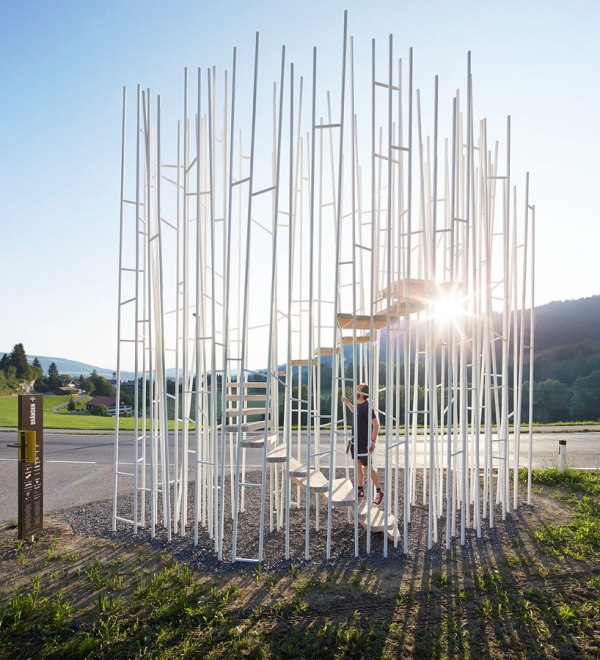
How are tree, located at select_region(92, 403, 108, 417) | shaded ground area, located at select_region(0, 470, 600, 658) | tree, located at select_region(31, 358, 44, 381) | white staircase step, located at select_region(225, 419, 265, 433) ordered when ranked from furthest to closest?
tree, located at select_region(31, 358, 44, 381), tree, located at select_region(92, 403, 108, 417), white staircase step, located at select_region(225, 419, 265, 433), shaded ground area, located at select_region(0, 470, 600, 658)

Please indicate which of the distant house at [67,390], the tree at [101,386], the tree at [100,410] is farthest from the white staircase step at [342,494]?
the distant house at [67,390]

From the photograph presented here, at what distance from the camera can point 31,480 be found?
5.00 meters

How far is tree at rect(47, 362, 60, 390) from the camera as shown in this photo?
3569cm

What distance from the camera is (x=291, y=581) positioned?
383cm

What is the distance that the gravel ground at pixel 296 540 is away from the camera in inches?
167

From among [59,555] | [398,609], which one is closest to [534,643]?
[398,609]

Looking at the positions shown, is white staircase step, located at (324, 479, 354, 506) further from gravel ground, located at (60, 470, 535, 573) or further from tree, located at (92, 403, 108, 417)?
tree, located at (92, 403, 108, 417)

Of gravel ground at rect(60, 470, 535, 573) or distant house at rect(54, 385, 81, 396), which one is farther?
distant house at rect(54, 385, 81, 396)

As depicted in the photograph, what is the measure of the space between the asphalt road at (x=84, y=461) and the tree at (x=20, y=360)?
23.9 meters

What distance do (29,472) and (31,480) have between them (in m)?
0.08

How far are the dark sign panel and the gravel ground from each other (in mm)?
445

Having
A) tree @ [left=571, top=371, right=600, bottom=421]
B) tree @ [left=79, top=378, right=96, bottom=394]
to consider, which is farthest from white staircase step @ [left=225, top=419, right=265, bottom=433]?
tree @ [left=79, top=378, right=96, bottom=394]

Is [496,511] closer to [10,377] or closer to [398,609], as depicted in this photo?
[398,609]

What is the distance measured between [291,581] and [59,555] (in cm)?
215
